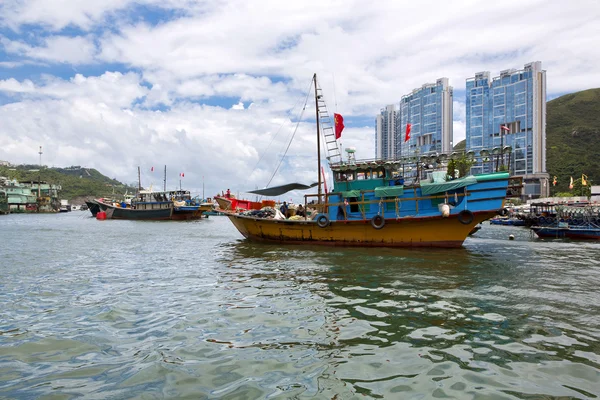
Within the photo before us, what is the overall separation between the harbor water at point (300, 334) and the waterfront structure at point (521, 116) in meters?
71.1

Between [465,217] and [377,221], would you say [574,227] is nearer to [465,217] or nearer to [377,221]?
[465,217]

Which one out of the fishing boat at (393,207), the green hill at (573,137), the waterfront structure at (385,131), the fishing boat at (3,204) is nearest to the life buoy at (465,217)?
Answer: the fishing boat at (393,207)

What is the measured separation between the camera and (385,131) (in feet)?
203

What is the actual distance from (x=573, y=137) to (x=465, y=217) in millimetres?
108789

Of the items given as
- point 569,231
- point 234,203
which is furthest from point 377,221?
point 569,231

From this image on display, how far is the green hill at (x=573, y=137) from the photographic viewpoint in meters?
83.9

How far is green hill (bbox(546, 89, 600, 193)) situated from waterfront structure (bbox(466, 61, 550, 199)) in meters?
8.55

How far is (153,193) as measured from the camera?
51.9 m

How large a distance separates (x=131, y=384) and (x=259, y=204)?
973 inches

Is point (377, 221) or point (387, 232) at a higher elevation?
point (377, 221)

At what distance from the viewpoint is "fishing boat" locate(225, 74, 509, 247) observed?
16453mm

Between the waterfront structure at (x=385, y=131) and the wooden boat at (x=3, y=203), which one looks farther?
the wooden boat at (x=3, y=203)

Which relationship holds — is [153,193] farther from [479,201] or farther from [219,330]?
[219,330]

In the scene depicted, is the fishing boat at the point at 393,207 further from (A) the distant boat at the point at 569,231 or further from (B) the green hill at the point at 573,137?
(B) the green hill at the point at 573,137
